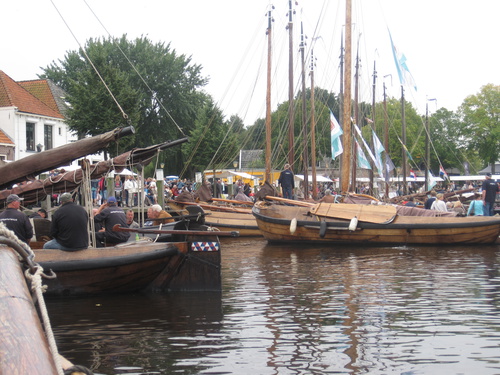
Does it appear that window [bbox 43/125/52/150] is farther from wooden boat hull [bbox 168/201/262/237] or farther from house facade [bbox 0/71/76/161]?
wooden boat hull [bbox 168/201/262/237]

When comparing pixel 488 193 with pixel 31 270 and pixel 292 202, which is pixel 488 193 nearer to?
pixel 292 202

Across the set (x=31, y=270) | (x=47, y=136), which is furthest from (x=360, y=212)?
(x=47, y=136)

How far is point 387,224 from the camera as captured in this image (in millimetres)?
21375

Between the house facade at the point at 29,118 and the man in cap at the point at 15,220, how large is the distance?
1107 inches

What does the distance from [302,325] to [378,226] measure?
1252cm

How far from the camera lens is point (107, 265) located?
11.6 meters

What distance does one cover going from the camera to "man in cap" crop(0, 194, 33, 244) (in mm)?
11391

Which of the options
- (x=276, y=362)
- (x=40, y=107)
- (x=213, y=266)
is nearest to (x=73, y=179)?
(x=213, y=266)

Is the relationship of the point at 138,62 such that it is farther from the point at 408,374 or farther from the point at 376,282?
the point at 408,374

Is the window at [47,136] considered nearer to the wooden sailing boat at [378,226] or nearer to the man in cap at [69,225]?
the wooden sailing boat at [378,226]

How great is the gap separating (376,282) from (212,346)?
6.27m

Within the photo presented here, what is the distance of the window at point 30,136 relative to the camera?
43.8 metres

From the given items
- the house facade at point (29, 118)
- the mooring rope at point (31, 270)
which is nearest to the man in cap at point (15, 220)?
the mooring rope at point (31, 270)

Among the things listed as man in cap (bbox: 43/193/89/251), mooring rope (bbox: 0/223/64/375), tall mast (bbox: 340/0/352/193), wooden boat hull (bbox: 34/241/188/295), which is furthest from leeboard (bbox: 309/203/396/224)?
mooring rope (bbox: 0/223/64/375)
